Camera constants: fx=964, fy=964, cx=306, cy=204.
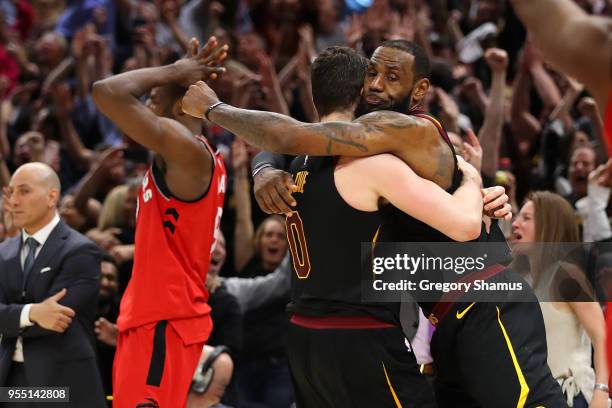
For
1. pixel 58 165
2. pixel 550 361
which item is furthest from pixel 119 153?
pixel 550 361

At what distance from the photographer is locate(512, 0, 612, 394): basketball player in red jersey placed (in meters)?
2.55

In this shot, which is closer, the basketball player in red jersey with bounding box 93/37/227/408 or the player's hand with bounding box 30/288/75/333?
the basketball player in red jersey with bounding box 93/37/227/408

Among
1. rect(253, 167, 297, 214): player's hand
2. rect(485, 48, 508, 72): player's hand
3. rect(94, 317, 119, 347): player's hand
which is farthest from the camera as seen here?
rect(485, 48, 508, 72): player's hand

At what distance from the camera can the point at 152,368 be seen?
4859 mm

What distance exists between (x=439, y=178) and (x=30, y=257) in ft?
9.02

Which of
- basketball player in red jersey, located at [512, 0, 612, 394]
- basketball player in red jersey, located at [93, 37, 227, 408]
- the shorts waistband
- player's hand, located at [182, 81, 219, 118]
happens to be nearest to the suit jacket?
basketball player in red jersey, located at [93, 37, 227, 408]

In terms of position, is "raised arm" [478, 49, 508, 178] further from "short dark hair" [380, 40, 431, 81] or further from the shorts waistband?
the shorts waistband

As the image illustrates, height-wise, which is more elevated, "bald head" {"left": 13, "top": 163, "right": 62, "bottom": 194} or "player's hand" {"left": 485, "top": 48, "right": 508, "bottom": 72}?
"bald head" {"left": 13, "top": 163, "right": 62, "bottom": 194}

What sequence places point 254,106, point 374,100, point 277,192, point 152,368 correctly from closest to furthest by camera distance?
point 277,192 → point 374,100 → point 152,368 → point 254,106

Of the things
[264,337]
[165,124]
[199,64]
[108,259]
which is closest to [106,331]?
[108,259]

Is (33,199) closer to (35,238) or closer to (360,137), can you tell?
(35,238)

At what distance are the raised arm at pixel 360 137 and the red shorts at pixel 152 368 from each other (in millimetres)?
1350

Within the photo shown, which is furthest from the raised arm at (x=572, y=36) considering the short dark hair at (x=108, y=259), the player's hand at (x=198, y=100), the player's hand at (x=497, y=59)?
the short dark hair at (x=108, y=259)

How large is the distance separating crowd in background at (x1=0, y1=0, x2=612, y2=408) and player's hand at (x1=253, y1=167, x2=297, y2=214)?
5.26 ft
